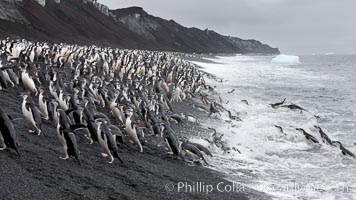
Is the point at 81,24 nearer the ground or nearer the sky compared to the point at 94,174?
nearer the sky

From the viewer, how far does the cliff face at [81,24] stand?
5256cm

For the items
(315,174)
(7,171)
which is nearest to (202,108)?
(315,174)

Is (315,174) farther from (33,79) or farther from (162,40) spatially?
(162,40)

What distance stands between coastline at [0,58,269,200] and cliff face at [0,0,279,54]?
34.6m

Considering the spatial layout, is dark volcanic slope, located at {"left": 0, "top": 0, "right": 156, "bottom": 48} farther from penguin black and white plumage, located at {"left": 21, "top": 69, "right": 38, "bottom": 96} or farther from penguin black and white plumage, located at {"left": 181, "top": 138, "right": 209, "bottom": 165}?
penguin black and white plumage, located at {"left": 181, "top": 138, "right": 209, "bottom": 165}

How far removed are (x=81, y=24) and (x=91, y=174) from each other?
68.1 metres

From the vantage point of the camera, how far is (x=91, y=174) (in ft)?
23.2

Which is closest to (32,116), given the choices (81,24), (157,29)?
(81,24)

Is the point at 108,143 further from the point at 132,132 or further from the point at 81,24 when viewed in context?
the point at 81,24

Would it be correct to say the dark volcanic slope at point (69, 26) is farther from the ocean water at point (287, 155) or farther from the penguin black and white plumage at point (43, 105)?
the penguin black and white plumage at point (43, 105)

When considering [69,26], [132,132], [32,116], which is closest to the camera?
[32,116]

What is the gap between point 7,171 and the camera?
6191mm

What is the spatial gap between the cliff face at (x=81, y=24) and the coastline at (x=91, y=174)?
34609 mm

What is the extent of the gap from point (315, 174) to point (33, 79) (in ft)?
26.5
